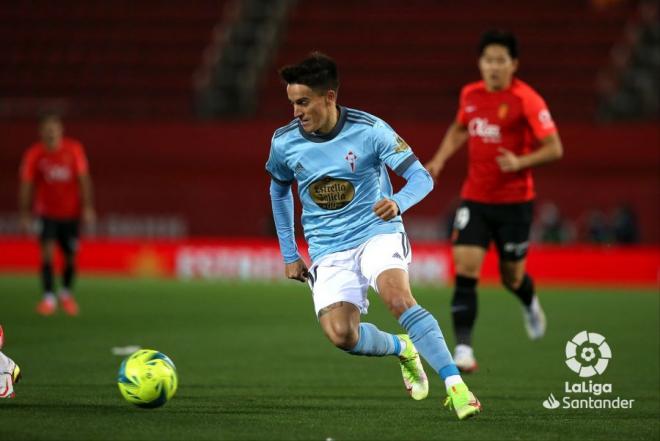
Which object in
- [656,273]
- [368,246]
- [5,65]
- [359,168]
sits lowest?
[656,273]

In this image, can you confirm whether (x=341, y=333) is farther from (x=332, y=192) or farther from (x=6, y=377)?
(x=6, y=377)

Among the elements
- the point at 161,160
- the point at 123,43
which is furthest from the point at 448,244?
the point at 123,43

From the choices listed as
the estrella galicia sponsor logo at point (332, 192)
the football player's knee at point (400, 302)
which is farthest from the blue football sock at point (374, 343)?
the estrella galicia sponsor logo at point (332, 192)

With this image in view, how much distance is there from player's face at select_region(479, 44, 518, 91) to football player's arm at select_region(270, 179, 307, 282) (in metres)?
2.50

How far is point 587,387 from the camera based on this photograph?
8109mm

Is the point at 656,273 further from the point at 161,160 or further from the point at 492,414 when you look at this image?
the point at 492,414

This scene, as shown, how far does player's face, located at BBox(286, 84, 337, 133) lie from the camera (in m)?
6.79

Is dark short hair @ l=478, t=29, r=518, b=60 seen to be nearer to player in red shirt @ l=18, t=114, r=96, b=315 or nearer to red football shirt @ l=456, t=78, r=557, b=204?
red football shirt @ l=456, t=78, r=557, b=204

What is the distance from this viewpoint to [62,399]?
7.35m

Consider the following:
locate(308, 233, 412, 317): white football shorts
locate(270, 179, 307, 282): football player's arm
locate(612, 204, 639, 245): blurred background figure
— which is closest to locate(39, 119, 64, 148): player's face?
locate(270, 179, 307, 282): football player's arm

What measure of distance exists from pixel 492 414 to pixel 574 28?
21129mm

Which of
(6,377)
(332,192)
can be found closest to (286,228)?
(332,192)

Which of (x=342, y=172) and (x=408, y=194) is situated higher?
(x=342, y=172)

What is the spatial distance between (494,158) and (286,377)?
8.01 feet
